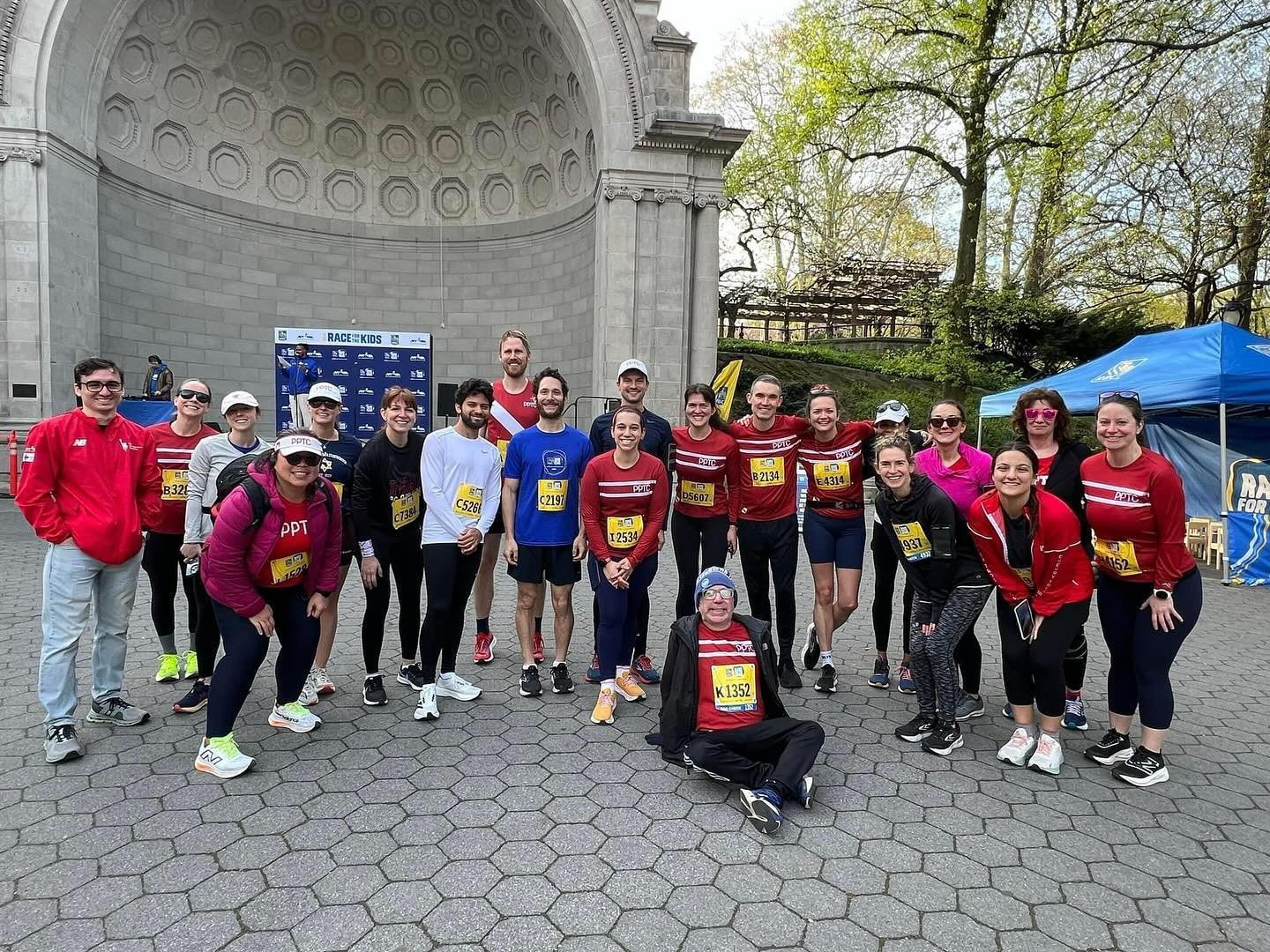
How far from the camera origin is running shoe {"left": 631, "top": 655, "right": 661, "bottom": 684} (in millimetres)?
5152

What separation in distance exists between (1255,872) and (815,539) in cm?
271

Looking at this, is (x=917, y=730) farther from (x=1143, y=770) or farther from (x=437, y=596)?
(x=437, y=596)

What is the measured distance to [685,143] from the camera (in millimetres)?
14555

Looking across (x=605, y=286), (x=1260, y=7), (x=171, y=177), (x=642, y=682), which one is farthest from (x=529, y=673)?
(x=171, y=177)

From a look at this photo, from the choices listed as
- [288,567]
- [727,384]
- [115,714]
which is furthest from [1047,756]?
[727,384]

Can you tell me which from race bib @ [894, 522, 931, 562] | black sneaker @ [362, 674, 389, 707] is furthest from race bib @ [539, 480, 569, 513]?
race bib @ [894, 522, 931, 562]

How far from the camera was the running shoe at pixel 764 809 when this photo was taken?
3.20 m

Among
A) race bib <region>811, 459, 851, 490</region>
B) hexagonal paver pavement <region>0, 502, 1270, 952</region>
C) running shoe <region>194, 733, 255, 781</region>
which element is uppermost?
race bib <region>811, 459, 851, 490</region>

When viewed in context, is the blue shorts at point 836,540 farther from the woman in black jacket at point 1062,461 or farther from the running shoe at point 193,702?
the running shoe at point 193,702

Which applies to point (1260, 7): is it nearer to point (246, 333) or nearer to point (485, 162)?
point (485, 162)

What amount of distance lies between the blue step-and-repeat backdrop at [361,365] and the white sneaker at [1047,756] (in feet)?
38.5

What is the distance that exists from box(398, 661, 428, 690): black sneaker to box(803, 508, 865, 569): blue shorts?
282 cm

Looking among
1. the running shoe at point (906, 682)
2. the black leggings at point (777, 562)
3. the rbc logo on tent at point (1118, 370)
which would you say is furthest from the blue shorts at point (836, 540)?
the rbc logo on tent at point (1118, 370)

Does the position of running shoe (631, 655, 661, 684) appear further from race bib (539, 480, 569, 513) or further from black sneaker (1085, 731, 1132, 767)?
black sneaker (1085, 731, 1132, 767)
